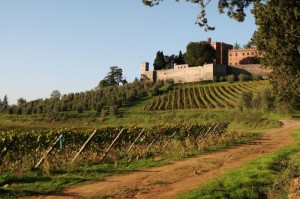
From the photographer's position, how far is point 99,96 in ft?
382

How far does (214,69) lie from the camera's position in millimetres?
132500

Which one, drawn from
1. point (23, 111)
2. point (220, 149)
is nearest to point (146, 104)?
point (23, 111)

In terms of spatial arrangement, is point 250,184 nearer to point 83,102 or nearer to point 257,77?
point 83,102

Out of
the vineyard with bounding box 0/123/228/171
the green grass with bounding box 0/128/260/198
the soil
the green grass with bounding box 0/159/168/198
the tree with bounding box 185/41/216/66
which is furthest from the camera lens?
the tree with bounding box 185/41/216/66

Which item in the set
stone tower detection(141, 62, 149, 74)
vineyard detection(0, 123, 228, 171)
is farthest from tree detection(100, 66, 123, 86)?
vineyard detection(0, 123, 228, 171)

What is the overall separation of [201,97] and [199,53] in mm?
39404

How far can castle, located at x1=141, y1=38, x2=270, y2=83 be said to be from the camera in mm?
132750

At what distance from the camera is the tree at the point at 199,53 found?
141375 millimetres

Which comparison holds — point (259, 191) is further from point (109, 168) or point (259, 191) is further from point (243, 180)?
point (109, 168)

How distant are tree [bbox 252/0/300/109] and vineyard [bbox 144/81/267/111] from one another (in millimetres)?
61698

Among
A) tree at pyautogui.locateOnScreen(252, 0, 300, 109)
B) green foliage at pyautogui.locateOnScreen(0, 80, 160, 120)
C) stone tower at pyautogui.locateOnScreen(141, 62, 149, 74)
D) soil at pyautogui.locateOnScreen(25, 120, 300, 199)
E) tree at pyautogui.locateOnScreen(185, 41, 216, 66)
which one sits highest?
tree at pyautogui.locateOnScreen(185, 41, 216, 66)

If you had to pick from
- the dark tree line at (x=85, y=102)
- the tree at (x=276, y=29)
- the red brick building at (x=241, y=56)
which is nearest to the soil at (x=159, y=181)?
the tree at (x=276, y=29)

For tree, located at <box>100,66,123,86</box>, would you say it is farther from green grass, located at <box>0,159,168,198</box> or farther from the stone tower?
green grass, located at <box>0,159,168,198</box>

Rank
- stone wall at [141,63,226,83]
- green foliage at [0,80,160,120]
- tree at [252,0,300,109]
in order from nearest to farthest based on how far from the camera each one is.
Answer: tree at [252,0,300,109], green foliage at [0,80,160,120], stone wall at [141,63,226,83]
